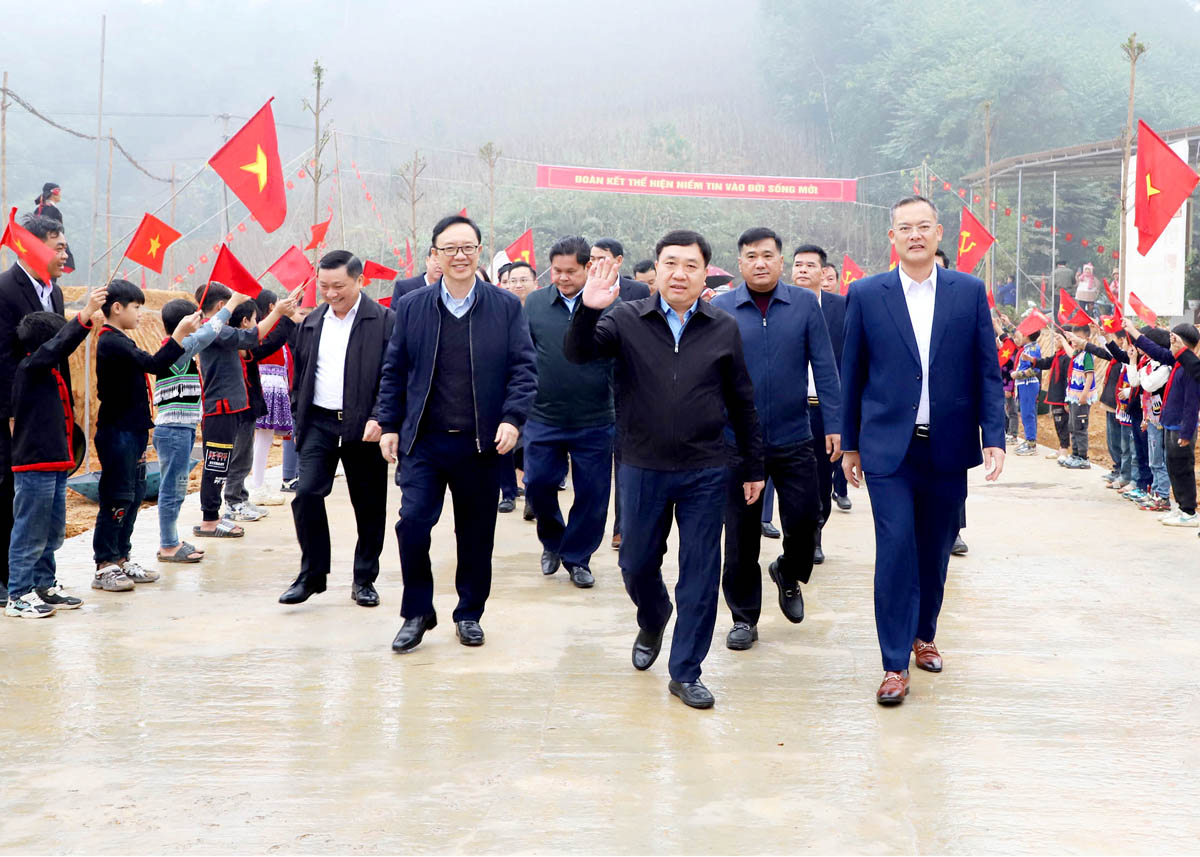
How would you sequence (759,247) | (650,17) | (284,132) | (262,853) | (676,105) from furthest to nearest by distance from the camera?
(650,17) < (284,132) < (676,105) < (759,247) < (262,853)

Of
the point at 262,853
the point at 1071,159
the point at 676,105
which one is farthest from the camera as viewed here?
the point at 676,105

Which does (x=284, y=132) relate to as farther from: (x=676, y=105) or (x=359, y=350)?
(x=359, y=350)

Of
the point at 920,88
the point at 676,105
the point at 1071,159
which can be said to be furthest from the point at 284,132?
the point at 1071,159

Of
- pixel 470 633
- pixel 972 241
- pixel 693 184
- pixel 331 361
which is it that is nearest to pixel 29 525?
pixel 331 361

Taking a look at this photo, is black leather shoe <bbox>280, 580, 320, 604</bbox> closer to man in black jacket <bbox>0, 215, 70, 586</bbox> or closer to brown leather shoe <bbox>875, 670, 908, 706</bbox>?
man in black jacket <bbox>0, 215, 70, 586</bbox>

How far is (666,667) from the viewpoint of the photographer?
4906mm

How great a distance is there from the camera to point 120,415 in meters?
6.11

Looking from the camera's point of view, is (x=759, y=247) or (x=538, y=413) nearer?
(x=759, y=247)

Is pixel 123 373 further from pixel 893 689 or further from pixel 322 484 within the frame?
pixel 893 689

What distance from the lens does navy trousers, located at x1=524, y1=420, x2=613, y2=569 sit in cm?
651

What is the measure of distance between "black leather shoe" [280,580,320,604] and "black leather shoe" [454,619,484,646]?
1081mm

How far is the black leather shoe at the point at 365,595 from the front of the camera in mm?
6000

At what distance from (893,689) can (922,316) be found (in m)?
1.43

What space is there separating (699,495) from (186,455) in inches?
147
